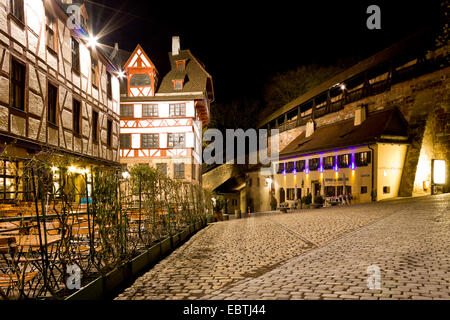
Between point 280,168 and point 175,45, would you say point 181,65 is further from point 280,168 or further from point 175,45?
point 280,168

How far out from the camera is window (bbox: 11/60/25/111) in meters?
12.0

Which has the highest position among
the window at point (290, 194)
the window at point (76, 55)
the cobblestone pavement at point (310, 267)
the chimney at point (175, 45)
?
the chimney at point (175, 45)

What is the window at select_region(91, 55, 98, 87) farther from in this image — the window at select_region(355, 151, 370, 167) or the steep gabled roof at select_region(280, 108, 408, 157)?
the window at select_region(355, 151, 370, 167)

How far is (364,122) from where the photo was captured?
2945 cm

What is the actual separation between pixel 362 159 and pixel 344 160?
6.97ft

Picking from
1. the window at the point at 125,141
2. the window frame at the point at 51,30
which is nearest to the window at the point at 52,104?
the window frame at the point at 51,30

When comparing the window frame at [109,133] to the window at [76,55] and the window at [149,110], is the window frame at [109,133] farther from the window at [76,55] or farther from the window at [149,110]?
the window at [149,110]

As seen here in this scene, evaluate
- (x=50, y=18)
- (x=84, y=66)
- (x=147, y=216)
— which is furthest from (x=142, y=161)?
(x=147, y=216)

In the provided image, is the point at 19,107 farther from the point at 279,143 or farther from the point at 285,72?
the point at 285,72

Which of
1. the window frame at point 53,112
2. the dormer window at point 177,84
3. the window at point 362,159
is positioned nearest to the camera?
the window frame at point 53,112

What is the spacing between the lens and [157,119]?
97.0 feet

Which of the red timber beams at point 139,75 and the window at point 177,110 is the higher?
the red timber beams at point 139,75

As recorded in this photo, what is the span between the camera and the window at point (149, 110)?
2977 centimetres

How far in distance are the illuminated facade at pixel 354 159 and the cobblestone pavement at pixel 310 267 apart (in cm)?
1500
